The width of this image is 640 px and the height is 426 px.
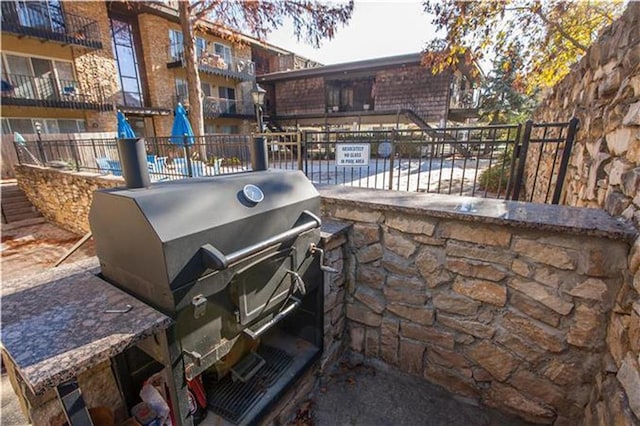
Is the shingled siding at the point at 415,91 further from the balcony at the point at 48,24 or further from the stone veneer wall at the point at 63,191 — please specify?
the balcony at the point at 48,24

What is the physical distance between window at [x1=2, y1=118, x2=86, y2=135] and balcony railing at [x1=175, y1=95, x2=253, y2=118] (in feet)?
14.3

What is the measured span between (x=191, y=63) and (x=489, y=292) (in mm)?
9967

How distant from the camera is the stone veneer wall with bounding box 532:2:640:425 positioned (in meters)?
1.33

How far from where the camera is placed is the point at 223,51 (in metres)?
16.2

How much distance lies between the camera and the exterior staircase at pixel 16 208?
8.36 metres

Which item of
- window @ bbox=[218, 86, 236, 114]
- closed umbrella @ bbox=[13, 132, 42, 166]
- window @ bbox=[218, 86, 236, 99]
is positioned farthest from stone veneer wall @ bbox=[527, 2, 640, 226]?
window @ bbox=[218, 86, 236, 99]

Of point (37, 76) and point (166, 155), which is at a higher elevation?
point (37, 76)

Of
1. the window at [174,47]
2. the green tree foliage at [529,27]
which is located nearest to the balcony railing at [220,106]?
the window at [174,47]

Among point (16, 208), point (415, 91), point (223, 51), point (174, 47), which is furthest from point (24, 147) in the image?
point (415, 91)

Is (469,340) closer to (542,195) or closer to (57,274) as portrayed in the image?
(57,274)

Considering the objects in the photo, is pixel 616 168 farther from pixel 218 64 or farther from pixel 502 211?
pixel 218 64

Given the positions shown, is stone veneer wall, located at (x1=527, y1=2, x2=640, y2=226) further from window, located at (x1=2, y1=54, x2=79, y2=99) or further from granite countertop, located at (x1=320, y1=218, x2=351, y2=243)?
window, located at (x1=2, y1=54, x2=79, y2=99)

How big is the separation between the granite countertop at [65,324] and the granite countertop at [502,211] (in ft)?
5.32

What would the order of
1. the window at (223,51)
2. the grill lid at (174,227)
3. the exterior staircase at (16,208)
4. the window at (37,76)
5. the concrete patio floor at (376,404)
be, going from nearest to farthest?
the grill lid at (174,227) < the concrete patio floor at (376,404) < the exterior staircase at (16,208) < the window at (37,76) < the window at (223,51)
